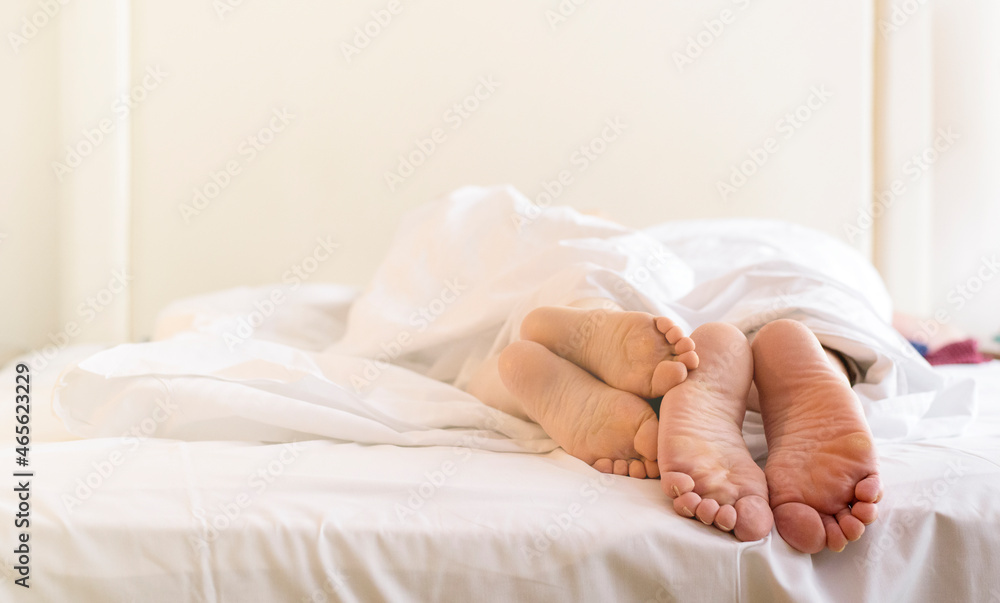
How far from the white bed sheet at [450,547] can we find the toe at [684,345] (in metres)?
0.15

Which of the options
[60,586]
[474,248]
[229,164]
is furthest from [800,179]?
[60,586]

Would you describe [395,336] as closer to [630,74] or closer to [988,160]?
[630,74]

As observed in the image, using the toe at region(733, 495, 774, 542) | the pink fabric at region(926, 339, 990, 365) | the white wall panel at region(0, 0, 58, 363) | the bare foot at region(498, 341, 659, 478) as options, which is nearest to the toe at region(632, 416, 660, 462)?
the bare foot at region(498, 341, 659, 478)

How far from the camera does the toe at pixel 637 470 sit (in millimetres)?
729

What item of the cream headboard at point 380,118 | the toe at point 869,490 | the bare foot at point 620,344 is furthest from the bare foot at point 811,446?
the cream headboard at point 380,118

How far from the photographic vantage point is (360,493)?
0.67 meters

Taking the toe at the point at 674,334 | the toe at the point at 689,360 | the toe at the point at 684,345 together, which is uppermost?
the toe at the point at 674,334

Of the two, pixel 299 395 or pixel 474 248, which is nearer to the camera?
pixel 299 395

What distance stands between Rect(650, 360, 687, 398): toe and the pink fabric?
3.90ft

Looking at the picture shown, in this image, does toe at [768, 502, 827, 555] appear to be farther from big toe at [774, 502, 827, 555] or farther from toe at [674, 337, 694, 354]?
toe at [674, 337, 694, 354]

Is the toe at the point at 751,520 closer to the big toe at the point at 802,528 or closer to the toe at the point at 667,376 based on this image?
the big toe at the point at 802,528

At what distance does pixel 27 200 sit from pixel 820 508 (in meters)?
2.19

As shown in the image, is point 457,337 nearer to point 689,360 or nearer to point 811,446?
point 689,360

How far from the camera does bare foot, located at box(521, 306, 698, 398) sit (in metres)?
0.72
